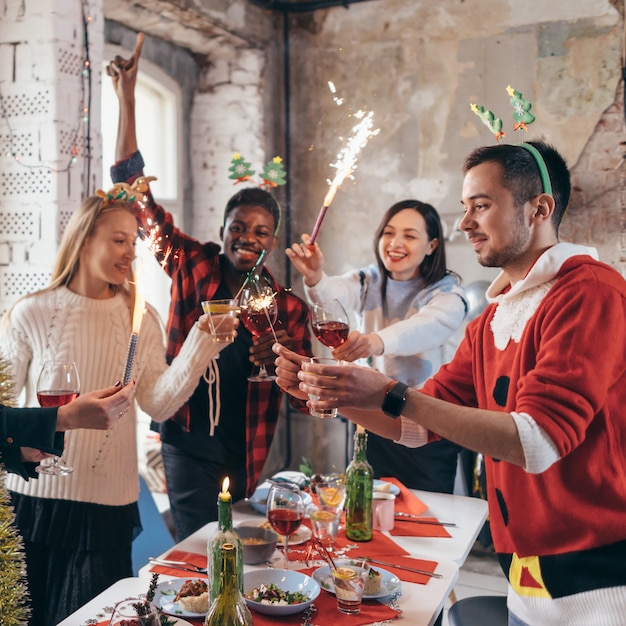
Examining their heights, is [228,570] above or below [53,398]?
below

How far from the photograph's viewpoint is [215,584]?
1.34m

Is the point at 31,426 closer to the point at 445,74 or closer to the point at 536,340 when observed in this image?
the point at 536,340

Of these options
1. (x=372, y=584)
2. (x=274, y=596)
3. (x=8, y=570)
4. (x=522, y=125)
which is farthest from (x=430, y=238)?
(x=8, y=570)

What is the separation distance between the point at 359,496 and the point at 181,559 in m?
0.50

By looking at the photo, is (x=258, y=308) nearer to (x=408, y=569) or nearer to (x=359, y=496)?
(x=359, y=496)

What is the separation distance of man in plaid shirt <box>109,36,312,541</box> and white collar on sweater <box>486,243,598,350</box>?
87 centimetres

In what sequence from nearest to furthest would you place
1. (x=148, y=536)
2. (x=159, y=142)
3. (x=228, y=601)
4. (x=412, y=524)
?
(x=228, y=601) → (x=412, y=524) → (x=148, y=536) → (x=159, y=142)

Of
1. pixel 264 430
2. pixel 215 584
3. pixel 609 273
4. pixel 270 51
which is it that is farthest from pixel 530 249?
pixel 270 51

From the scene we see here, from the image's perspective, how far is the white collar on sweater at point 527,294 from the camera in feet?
4.52

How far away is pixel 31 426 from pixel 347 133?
5.70 feet

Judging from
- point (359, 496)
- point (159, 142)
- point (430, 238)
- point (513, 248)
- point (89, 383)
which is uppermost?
point (159, 142)

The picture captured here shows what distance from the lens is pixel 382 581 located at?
61.9 inches

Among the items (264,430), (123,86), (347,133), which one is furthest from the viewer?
(347,133)

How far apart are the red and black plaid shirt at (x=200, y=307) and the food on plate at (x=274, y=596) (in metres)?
0.89
